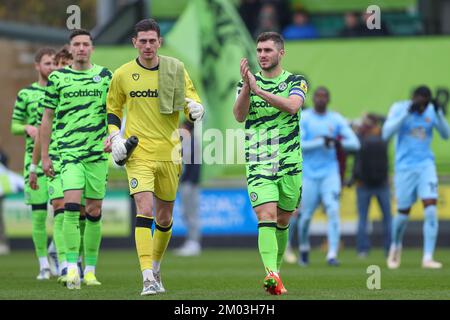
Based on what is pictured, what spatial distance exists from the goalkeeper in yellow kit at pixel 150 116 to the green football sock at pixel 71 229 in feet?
3.61

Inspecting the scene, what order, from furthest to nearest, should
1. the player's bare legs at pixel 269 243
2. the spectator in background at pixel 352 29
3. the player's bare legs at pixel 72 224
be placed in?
the spectator in background at pixel 352 29 → the player's bare legs at pixel 72 224 → the player's bare legs at pixel 269 243

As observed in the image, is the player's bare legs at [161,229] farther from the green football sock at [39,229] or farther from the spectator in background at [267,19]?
the spectator in background at [267,19]

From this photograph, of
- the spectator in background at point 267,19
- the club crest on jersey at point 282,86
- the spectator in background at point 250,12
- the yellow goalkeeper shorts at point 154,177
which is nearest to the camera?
the yellow goalkeeper shorts at point 154,177

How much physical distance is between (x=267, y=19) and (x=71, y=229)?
14.9 metres

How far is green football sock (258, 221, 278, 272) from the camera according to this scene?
12.0m

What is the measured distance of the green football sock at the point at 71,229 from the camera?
1327 centimetres

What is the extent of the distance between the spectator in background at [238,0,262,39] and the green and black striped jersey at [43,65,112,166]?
14.8 m

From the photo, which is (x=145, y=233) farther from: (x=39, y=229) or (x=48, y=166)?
(x=39, y=229)

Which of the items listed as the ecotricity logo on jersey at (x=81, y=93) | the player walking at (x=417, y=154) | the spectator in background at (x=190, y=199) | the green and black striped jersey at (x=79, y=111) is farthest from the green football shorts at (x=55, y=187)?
the spectator in background at (x=190, y=199)

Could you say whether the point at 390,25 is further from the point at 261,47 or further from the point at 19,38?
the point at 261,47

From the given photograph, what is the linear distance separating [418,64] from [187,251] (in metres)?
6.16

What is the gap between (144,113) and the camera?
12.4 meters

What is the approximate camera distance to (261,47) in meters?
12.3

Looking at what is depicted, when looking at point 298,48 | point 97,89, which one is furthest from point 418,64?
point 97,89
